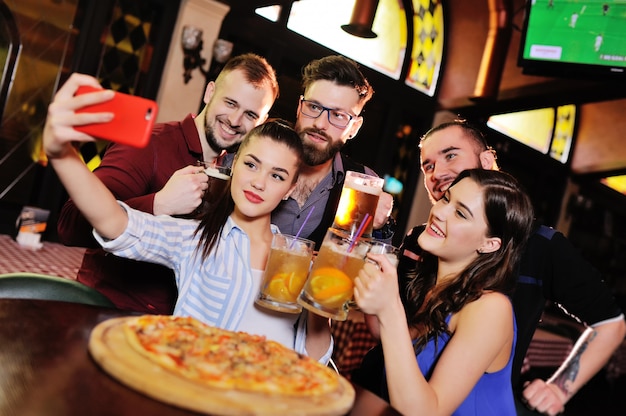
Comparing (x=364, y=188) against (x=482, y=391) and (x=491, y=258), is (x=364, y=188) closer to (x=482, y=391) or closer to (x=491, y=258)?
(x=491, y=258)

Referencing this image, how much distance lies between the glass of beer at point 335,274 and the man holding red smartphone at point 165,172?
55cm

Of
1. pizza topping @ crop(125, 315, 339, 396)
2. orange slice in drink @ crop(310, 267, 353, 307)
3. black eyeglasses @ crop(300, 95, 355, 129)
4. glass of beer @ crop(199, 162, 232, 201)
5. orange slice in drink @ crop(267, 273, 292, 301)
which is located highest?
black eyeglasses @ crop(300, 95, 355, 129)

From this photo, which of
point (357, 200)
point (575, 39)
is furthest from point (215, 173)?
point (575, 39)

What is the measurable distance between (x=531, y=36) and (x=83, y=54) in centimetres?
391

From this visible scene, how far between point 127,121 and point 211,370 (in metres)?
0.56

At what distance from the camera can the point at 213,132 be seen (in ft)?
7.99

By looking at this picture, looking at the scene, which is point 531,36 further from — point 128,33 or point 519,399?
point 128,33

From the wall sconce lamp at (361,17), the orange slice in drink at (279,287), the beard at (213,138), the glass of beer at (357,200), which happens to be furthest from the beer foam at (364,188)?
the wall sconce lamp at (361,17)

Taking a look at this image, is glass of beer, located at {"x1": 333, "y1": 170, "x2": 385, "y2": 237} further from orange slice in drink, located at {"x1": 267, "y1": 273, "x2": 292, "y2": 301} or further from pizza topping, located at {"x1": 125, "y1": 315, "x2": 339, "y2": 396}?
pizza topping, located at {"x1": 125, "y1": 315, "x2": 339, "y2": 396}

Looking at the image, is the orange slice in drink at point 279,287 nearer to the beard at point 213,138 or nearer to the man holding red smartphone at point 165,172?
the man holding red smartphone at point 165,172

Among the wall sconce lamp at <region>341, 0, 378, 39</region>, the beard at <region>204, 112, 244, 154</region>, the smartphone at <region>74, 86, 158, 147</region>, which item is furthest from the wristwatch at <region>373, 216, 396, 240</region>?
the wall sconce lamp at <region>341, 0, 378, 39</region>

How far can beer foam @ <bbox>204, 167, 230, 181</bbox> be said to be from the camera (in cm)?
194

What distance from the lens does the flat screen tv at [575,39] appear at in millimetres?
3574

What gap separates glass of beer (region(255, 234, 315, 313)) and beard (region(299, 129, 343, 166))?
1.01 metres
